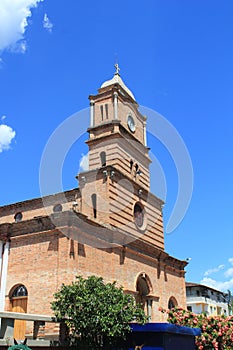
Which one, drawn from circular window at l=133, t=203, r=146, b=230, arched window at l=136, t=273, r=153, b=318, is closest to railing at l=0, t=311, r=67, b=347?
arched window at l=136, t=273, r=153, b=318

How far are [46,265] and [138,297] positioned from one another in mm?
9528

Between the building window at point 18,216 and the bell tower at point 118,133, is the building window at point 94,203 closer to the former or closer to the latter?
the bell tower at point 118,133

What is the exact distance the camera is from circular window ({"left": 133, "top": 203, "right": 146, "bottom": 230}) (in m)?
31.0

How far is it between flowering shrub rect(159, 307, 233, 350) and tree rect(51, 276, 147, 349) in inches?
238

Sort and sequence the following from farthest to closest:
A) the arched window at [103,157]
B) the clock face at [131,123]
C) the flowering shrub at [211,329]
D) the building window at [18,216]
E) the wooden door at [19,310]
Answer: the clock face at [131,123]
the arched window at [103,157]
the building window at [18,216]
the flowering shrub at [211,329]
the wooden door at [19,310]

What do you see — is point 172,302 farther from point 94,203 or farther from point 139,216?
point 94,203

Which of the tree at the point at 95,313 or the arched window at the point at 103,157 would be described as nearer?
the tree at the point at 95,313

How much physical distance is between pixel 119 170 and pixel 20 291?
469 inches

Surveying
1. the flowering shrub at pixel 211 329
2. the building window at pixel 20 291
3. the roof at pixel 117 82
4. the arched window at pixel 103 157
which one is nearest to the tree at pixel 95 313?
the building window at pixel 20 291

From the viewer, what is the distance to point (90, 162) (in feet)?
105

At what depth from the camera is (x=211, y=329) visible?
21250mm

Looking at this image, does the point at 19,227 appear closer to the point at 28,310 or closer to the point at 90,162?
the point at 28,310

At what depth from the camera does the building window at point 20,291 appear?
69.9ft

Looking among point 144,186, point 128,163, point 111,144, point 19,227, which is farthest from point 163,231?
point 19,227
